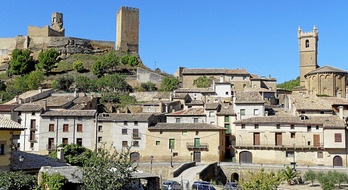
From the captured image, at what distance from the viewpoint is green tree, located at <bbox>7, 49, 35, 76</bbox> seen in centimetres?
8369

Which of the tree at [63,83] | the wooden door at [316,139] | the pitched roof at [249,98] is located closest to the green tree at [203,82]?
the pitched roof at [249,98]

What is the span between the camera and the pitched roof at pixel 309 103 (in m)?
44.4

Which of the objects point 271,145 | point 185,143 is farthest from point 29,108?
point 271,145

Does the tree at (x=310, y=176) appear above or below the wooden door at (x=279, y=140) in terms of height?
below

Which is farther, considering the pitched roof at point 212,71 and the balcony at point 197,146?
the pitched roof at point 212,71

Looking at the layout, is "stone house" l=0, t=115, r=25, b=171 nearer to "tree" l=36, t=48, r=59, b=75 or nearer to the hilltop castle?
the hilltop castle

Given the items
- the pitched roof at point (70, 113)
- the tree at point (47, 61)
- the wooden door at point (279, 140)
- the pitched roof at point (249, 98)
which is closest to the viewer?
the wooden door at point (279, 140)

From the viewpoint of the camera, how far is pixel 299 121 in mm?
41406

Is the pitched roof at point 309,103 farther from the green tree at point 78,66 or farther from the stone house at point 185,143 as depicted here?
the green tree at point 78,66

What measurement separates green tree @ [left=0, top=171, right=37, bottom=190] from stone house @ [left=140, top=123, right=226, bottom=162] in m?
Answer: 26.1

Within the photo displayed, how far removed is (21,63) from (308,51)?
6240 centimetres

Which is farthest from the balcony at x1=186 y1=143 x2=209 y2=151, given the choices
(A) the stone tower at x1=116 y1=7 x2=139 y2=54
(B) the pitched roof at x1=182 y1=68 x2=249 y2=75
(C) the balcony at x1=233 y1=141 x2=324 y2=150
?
(A) the stone tower at x1=116 y1=7 x2=139 y2=54

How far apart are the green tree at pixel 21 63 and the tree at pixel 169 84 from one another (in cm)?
3143

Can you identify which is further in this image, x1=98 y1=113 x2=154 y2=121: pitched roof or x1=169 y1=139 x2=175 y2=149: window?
x1=98 y1=113 x2=154 y2=121: pitched roof
